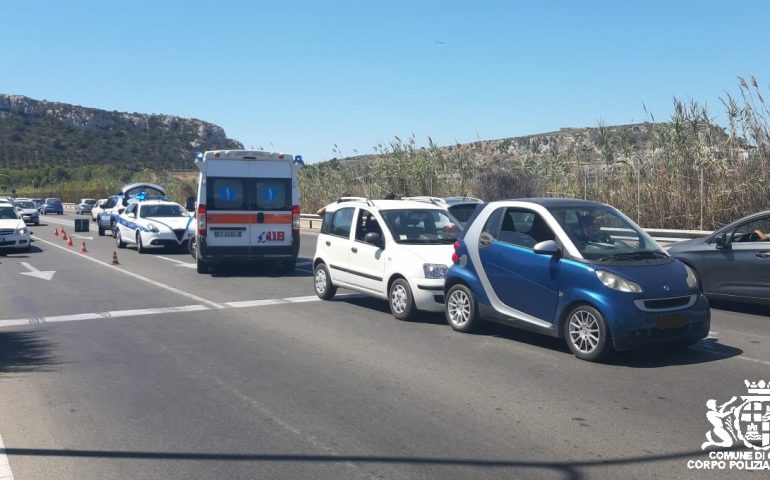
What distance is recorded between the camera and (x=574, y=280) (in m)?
8.37

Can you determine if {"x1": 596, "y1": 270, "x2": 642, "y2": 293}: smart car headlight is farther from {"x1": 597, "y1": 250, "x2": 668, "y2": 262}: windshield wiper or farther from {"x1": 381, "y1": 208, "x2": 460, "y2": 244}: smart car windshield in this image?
{"x1": 381, "y1": 208, "x2": 460, "y2": 244}: smart car windshield

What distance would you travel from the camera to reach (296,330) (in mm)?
10508

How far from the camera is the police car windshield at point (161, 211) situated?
24.6 metres

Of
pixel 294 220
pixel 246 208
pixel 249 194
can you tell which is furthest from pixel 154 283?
pixel 294 220

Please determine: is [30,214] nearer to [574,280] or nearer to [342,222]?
[342,222]

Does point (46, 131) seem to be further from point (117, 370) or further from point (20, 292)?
point (117, 370)

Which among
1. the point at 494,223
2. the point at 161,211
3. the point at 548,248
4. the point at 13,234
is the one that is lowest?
the point at 13,234

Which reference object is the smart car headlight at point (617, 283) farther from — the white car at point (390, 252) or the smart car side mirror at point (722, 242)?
the smart car side mirror at point (722, 242)

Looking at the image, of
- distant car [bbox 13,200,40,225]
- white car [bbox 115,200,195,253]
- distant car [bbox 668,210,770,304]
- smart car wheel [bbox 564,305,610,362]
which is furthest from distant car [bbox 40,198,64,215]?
smart car wheel [bbox 564,305,610,362]

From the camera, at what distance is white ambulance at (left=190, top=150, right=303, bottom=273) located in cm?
1667

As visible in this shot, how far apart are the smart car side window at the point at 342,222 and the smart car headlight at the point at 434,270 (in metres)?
2.12

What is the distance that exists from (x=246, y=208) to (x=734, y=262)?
32.5ft

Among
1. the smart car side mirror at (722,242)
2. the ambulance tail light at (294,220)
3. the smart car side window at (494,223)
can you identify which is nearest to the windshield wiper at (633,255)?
the smart car side window at (494,223)

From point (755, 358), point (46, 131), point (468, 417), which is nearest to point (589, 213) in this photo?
point (755, 358)
